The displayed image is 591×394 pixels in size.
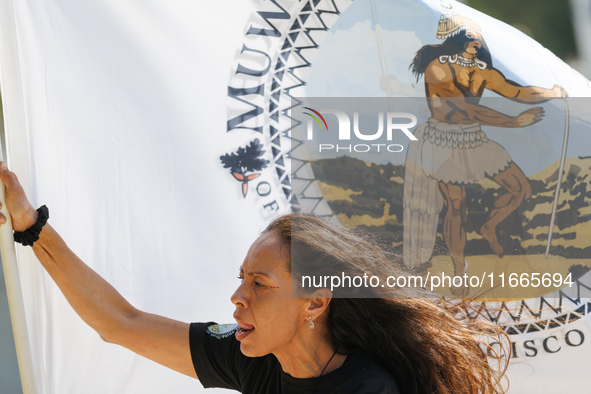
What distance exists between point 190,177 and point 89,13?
664 mm

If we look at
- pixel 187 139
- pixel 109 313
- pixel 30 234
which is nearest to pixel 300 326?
pixel 109 313

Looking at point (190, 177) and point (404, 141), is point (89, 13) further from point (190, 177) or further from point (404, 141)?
point (404, 141)

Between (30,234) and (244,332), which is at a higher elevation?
(30,234)

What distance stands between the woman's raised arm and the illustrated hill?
0.78 metres

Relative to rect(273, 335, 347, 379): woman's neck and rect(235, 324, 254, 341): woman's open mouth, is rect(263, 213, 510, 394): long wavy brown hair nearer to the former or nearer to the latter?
rect(273, 335, 347, 379): woman's neck

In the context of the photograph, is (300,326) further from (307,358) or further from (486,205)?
(486,205)

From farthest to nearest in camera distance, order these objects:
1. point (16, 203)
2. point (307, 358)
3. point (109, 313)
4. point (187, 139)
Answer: point (187, 139), point (109, 313), point (307, 358), point (16, 203)

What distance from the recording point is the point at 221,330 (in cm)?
212

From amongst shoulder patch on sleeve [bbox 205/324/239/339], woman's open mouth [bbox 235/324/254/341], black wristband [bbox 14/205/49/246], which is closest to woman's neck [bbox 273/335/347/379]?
woman's open mouth [bbox 235/324/254/341]

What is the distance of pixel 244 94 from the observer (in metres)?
2.21

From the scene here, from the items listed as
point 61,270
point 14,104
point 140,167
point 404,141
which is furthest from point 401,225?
point 14,104

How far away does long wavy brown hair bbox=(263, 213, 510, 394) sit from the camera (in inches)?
75.2

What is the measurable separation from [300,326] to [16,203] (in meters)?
0.97

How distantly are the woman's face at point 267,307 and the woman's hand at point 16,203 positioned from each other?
690 mm
